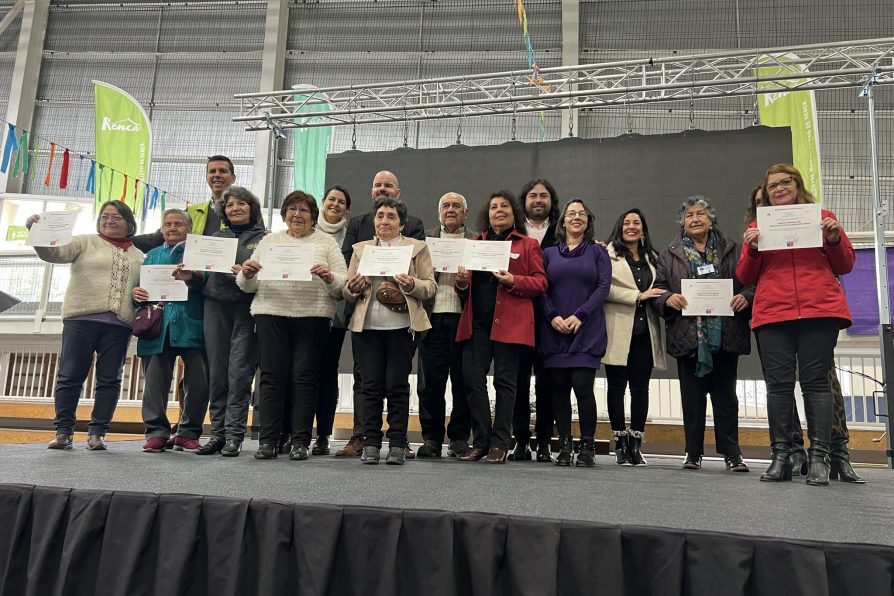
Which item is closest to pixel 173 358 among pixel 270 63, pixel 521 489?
pixel 521 489

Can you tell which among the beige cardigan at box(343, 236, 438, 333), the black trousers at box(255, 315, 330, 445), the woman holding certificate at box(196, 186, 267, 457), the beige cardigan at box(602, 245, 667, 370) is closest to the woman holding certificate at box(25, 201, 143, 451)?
the woman holding certificate at box(196, 186, 267, 457)

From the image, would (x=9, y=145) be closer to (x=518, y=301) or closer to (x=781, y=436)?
(x=518, y=301)

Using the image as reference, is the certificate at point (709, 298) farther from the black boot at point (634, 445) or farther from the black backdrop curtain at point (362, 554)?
the black backdrop curtain at point (362, 554)

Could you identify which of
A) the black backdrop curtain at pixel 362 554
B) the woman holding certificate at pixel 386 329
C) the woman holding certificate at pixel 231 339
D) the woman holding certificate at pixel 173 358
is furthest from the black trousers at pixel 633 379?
the woman holding certificate at pixel 173 358

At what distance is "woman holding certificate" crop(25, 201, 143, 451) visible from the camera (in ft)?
10.9

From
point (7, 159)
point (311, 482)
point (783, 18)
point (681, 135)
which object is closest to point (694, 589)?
point (311, 482)

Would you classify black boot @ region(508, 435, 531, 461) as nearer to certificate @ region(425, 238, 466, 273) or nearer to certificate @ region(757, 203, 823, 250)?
certificate @ region(425, 238, 466, 273)

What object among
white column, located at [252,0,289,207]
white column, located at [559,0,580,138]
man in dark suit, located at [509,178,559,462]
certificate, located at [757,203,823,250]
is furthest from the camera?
white column, located at [252,0,289,207]

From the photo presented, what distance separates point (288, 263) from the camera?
116 inches

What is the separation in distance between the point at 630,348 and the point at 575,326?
47cm

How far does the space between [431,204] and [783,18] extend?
24.3 ft

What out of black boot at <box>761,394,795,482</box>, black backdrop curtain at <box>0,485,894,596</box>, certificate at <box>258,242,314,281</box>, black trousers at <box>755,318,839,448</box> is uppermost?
certificate at <box>258,242,314,281</box>

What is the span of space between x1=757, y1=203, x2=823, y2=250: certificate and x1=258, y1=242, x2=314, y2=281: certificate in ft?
6.14

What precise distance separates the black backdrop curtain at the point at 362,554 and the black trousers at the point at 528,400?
1919 millimetres
